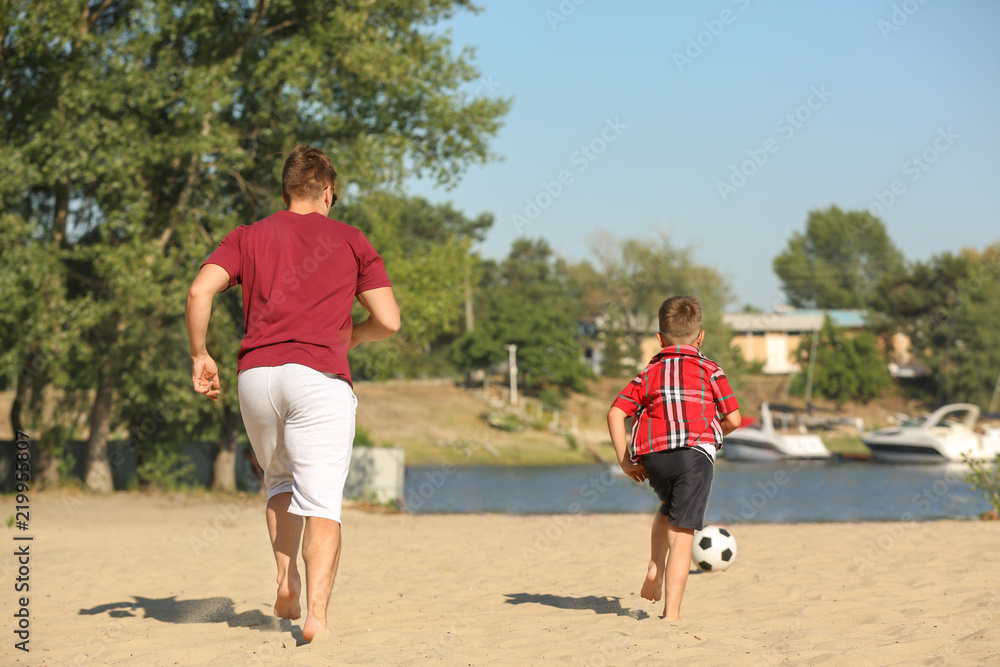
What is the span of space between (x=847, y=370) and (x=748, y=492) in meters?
31.6

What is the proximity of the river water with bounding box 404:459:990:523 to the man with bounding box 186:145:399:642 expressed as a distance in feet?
41.5

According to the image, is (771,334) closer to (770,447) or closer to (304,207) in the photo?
(770,447)

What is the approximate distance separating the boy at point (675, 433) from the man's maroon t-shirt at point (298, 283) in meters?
1.56

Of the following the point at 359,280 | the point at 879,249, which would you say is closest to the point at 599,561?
the point at 359,280

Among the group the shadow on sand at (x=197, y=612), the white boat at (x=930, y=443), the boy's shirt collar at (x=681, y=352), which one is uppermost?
the boy's shirt collar at (x=681, y=352)

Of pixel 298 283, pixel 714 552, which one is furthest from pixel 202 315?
pixel 714 552

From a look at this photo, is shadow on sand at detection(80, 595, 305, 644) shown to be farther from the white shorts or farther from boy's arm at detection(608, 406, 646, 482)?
boy's arm at detection(608, 406, 646, 482)

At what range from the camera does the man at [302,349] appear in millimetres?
3496

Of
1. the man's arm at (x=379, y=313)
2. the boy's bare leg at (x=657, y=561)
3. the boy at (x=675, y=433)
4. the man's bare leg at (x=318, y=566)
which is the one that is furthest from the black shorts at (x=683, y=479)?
the man's bare leg at (x=318, y=566)

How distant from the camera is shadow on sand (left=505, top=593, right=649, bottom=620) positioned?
485cm

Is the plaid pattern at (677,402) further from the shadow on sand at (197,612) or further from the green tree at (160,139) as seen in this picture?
the green tree at (160,139)

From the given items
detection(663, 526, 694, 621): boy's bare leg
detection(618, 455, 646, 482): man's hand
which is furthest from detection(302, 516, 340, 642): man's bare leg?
detection(663, 526, 694, 621): boy's bare leg

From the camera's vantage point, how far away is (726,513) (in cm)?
1925

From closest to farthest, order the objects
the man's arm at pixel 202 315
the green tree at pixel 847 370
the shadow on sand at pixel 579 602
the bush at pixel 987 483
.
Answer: the man's arm at pixel 202 315
the shadow on sand at pixel 579 602
the bush at pixel 987 483
the green tree at pixel 847 370
